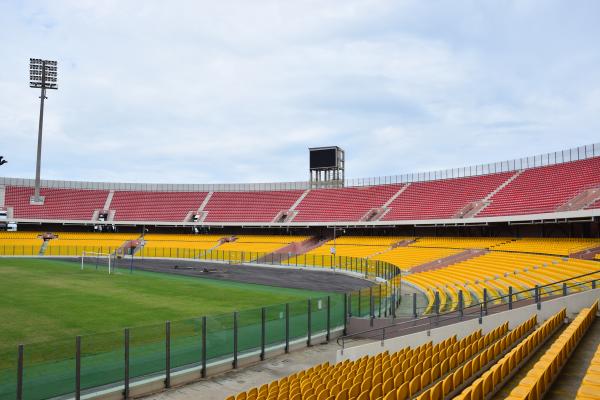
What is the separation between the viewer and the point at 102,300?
26344 mm

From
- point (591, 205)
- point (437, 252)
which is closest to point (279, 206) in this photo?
point (437, 252)

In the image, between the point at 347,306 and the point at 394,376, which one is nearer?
the point at 394,376

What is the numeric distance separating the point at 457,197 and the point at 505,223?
822cm

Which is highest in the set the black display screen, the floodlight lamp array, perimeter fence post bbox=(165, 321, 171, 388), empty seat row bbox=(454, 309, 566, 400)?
the floodlight lamp array

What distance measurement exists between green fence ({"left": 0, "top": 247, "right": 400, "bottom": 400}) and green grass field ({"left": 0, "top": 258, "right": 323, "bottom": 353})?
586 cm

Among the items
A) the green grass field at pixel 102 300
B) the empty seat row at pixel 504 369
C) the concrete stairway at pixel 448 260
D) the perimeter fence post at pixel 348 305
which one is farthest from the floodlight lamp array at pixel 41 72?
the empty seat row at pixel 504 369

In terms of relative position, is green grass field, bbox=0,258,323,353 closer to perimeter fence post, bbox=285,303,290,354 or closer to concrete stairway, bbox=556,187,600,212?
perimeter fence post, bbox=285,303,290,354

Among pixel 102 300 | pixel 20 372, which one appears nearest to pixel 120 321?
pixel 102 300

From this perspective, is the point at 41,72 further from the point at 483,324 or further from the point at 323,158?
the point at 483,324

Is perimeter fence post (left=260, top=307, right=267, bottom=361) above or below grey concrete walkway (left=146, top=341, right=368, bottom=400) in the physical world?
above

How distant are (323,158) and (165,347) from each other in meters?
63.5

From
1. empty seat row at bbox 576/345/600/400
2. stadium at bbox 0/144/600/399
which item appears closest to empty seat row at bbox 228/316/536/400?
stadium at bbox 0/144/600/399

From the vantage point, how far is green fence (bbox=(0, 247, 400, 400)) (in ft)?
33.7

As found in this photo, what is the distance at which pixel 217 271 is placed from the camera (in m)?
44.7
